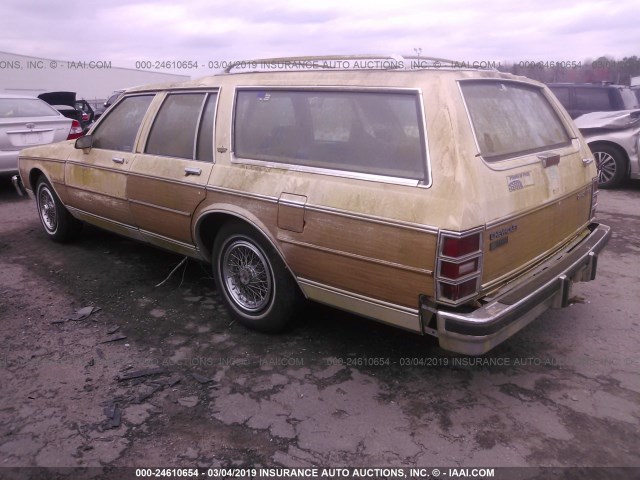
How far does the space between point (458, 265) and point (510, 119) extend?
1234 millimetres

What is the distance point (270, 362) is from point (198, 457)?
0.93 meters

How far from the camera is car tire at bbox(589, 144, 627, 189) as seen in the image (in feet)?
27.7

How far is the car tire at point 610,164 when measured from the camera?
8.45m

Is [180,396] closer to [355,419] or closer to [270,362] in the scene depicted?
[270,362]

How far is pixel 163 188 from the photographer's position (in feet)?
13.5

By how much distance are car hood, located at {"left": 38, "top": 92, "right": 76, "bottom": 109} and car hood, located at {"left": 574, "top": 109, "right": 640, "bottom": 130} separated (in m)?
12.9

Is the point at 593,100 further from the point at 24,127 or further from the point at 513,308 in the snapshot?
the point at 24,127

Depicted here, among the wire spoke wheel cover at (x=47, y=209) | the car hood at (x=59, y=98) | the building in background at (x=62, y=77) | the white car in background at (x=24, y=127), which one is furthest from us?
the building in background at (x=62, y=77)

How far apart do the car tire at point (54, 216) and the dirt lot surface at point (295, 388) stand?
126 centimetres

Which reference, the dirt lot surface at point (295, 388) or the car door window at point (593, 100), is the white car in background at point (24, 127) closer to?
the dirt lot surface at point (295, 388)

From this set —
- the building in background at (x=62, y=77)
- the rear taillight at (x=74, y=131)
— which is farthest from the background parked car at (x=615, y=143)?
the building in background at (x=62, y=77)

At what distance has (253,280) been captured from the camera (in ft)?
12.2

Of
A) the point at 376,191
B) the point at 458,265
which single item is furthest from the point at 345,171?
the point at 458,265

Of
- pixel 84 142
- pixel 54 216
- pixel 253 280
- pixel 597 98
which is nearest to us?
pixel 253 280
